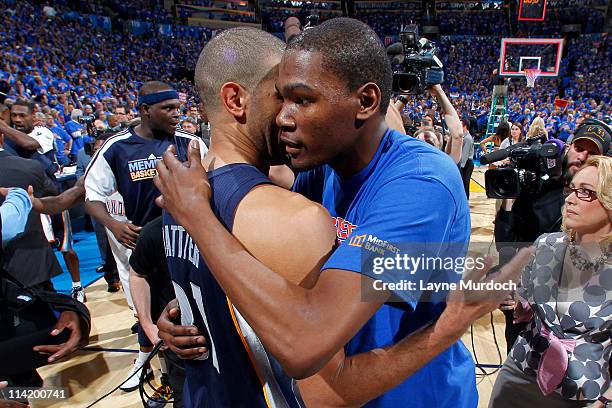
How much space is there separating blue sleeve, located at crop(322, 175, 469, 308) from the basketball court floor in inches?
101

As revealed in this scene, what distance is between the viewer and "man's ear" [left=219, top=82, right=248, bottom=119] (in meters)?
1.20

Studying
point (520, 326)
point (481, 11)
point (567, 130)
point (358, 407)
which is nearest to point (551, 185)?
point (520, 326)

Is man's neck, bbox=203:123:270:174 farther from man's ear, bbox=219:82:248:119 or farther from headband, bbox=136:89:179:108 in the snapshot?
headband, bbox=136:89:179:108

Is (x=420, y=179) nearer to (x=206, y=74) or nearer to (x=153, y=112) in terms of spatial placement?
(x=206, y=74)

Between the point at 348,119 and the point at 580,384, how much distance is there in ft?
5.53

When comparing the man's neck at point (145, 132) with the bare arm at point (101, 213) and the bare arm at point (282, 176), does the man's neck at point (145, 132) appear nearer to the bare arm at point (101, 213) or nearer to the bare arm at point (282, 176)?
the bare arm at point (101, 213)

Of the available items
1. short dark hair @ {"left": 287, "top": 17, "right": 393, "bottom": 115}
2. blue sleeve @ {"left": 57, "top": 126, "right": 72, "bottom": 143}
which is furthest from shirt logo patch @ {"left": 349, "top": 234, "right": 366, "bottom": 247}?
blue sleeve @ {"left": 57, "top": 126, "right": 72, "bottom": 143}

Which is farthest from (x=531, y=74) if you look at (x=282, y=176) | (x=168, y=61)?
(x=282, y=176)

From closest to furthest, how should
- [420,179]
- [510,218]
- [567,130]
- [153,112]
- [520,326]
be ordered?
[420,179], [520,326], [510,218], [153,112], [567,130]

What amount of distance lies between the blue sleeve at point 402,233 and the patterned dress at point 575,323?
130 cm

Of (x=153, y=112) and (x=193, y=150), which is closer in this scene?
(x=193, y=150)

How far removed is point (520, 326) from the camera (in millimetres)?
2650

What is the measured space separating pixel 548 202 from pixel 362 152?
1.93 m

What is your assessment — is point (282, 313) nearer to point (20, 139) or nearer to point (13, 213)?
point (13, 213)
